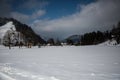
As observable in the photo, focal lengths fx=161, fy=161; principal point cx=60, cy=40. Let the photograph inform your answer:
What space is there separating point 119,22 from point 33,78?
110724 mm

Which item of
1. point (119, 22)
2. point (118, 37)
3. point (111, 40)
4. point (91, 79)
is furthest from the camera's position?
point (111, 40)

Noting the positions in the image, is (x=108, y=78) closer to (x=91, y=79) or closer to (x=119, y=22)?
(x=91, y=79)

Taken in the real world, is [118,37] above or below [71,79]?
above

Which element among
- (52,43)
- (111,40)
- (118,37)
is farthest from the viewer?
(52,43)

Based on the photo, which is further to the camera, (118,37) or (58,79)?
(118,37)

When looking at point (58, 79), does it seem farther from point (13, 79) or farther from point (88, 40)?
point (88, 40)

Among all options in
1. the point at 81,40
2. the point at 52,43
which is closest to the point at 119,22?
the point at 81,40

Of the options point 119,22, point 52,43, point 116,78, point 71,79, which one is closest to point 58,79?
point 71,79

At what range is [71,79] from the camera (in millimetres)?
8508

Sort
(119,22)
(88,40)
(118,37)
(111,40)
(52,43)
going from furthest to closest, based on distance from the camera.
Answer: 1. (52,43)
2. (88,40)
3. (111,40)
4. (119,22)
5. (118,37)

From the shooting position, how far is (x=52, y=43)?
524 feet

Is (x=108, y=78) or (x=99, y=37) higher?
(x=99, y=37)

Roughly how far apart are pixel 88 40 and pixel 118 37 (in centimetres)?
4579

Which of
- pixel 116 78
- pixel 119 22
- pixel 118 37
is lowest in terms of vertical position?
pixel 116 78
